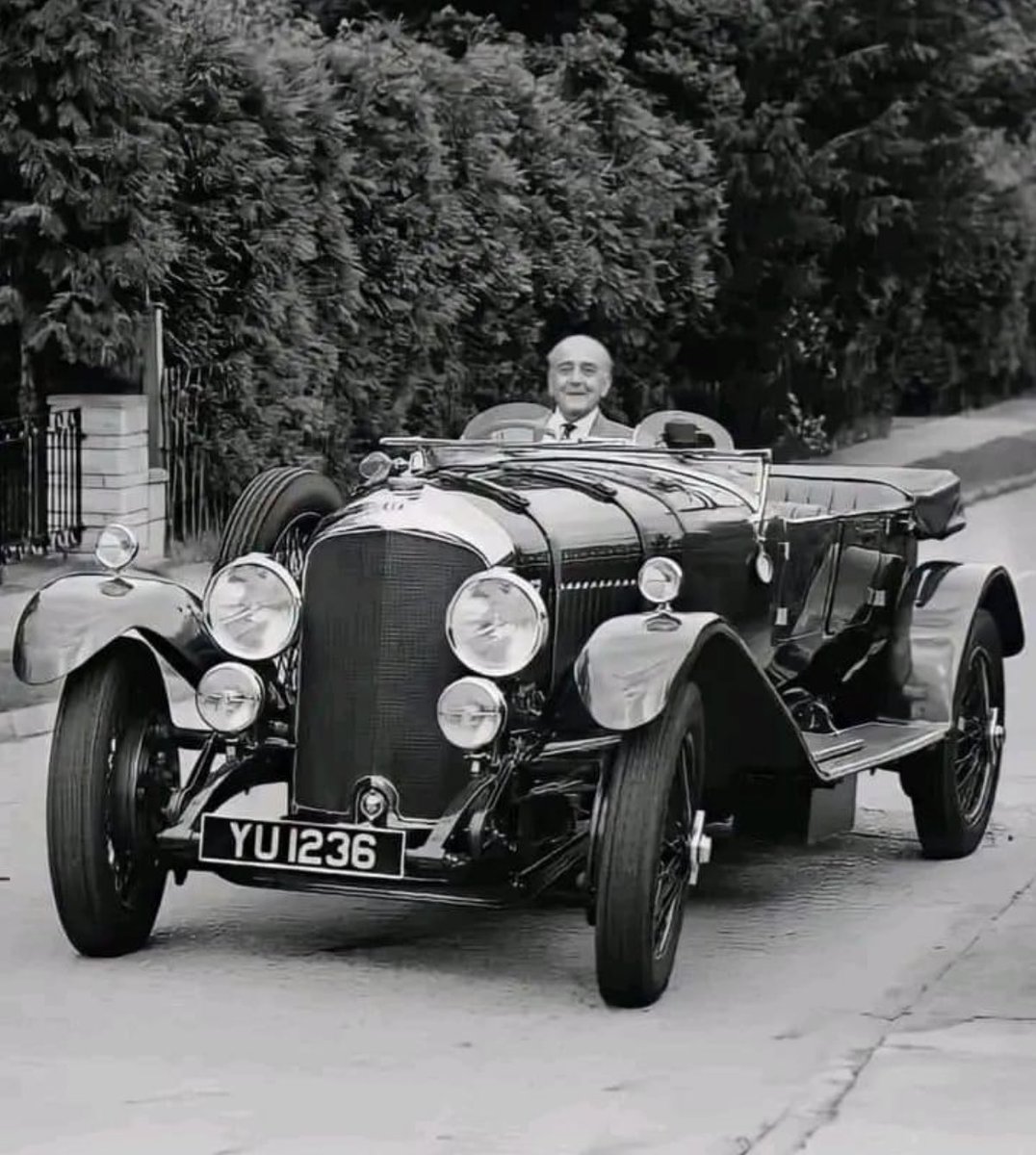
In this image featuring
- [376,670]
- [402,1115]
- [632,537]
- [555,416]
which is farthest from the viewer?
[555,416]

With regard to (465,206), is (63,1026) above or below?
below

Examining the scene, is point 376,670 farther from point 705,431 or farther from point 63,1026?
point 705,431

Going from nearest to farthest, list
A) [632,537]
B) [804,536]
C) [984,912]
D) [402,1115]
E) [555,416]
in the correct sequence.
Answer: [402,1115]
[632,537]
[984,912]
[804,536]
[555,416]

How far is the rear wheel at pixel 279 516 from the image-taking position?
7.96 m

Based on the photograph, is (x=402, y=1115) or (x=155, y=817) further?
(x=155, y=817)

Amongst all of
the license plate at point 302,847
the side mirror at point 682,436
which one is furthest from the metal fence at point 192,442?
the license plate at point 302,847

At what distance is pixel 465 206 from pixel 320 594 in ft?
41.9

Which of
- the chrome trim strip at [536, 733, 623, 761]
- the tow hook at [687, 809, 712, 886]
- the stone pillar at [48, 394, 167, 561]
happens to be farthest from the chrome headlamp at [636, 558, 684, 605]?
the stone pillar at [48, 394, 167, 561]

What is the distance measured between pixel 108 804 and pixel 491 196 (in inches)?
516

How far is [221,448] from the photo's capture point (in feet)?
55.3

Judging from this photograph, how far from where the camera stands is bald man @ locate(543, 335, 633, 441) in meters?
8.88

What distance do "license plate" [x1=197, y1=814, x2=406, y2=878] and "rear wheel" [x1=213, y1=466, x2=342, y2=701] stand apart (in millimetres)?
1379

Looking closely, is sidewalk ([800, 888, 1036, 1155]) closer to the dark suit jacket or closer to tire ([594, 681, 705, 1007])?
tire ([594, 681, 705, 1007])

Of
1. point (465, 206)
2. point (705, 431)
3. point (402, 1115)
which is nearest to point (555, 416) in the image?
point (705, 431)
